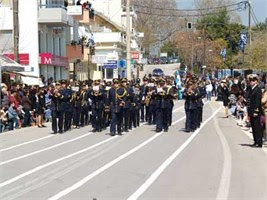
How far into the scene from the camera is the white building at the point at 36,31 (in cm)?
4184

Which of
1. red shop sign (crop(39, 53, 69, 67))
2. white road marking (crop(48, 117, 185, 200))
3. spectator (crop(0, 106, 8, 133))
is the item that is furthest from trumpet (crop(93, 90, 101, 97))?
red shop sign (crop(39, 53, 69, 67))

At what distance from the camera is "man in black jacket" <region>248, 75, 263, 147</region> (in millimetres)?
16703

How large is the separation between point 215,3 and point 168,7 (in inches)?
490

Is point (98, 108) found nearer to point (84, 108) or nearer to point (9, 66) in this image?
point (84, 108)

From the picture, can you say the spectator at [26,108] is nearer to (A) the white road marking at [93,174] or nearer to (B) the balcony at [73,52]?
(A) the white road marking at [93,174]

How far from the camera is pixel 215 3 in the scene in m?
86.5

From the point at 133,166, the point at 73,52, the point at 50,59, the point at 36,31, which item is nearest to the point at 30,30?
the point at 36,31

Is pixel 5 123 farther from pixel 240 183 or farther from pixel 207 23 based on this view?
pixel 207 23

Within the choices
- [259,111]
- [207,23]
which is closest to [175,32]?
[207,23]

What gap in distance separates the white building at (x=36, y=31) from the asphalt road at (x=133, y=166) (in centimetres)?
2047

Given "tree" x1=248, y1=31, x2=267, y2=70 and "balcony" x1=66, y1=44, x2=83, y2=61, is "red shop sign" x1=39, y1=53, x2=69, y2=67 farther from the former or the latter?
"tree" x1=248, y1=31, x2=267, y2=70

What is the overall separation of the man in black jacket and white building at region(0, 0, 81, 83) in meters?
24.6

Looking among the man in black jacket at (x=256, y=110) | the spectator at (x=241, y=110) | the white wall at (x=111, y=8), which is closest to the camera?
the man in black jacket at (x=256, y=110)

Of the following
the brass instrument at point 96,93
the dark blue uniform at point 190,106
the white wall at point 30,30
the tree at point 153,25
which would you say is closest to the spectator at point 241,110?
the dark blue uniform at point 190,106
